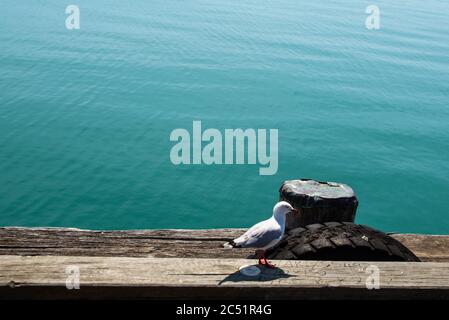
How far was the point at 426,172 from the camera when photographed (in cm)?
1914

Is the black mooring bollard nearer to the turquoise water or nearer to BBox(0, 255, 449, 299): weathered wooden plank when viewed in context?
BBox(0, 255, 449, 299): weathered wooden plank

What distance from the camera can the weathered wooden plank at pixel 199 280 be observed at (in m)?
2.45

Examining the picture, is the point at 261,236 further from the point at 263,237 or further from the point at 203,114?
the point at 203,114

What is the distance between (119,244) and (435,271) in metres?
3.02

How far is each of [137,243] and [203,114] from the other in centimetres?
1741

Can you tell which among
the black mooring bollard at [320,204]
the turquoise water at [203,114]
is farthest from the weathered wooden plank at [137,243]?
the turquoise water at [203,114]

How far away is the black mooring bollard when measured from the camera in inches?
189

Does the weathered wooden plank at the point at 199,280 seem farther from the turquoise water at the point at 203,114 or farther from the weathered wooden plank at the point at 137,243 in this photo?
the turquoise water at the point at 203,114

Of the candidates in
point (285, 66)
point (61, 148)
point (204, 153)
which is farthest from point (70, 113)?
point (285, 66)

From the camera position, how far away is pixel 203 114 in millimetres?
22188

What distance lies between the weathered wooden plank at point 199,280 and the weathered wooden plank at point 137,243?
2.05 m

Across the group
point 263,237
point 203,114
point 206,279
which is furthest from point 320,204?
point 203,114
